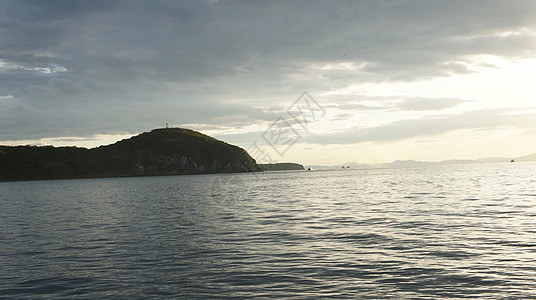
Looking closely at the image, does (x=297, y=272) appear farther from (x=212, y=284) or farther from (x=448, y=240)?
(x=448, y=240)

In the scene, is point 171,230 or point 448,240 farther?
point 171,230

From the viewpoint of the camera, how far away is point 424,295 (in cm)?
1454

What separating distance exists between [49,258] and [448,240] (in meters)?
25.2

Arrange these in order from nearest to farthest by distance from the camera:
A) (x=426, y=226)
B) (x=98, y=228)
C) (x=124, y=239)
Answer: (x=124, y=239) → (x=426, y=226) → (x=98, y=228)

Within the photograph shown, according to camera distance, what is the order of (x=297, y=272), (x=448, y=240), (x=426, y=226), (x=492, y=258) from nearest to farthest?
(x=297, y=272)
(x=492, y=258)
(x=448, y=240)
(x=426, y=226)

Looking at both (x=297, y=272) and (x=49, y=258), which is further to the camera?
(x=49, y=258)

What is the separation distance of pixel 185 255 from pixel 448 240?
17.0 meters

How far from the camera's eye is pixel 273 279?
56.2ft

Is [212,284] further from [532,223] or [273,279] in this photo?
[532,223]

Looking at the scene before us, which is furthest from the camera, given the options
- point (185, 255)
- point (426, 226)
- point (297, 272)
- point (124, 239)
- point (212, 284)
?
point (426, 226)

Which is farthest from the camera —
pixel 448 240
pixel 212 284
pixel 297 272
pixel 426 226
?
pixel 426 226

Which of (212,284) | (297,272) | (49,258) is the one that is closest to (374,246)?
(297,272)

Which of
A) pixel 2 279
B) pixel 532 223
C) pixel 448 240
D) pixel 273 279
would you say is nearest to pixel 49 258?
pixel 2 279

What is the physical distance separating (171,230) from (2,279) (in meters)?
14.9
